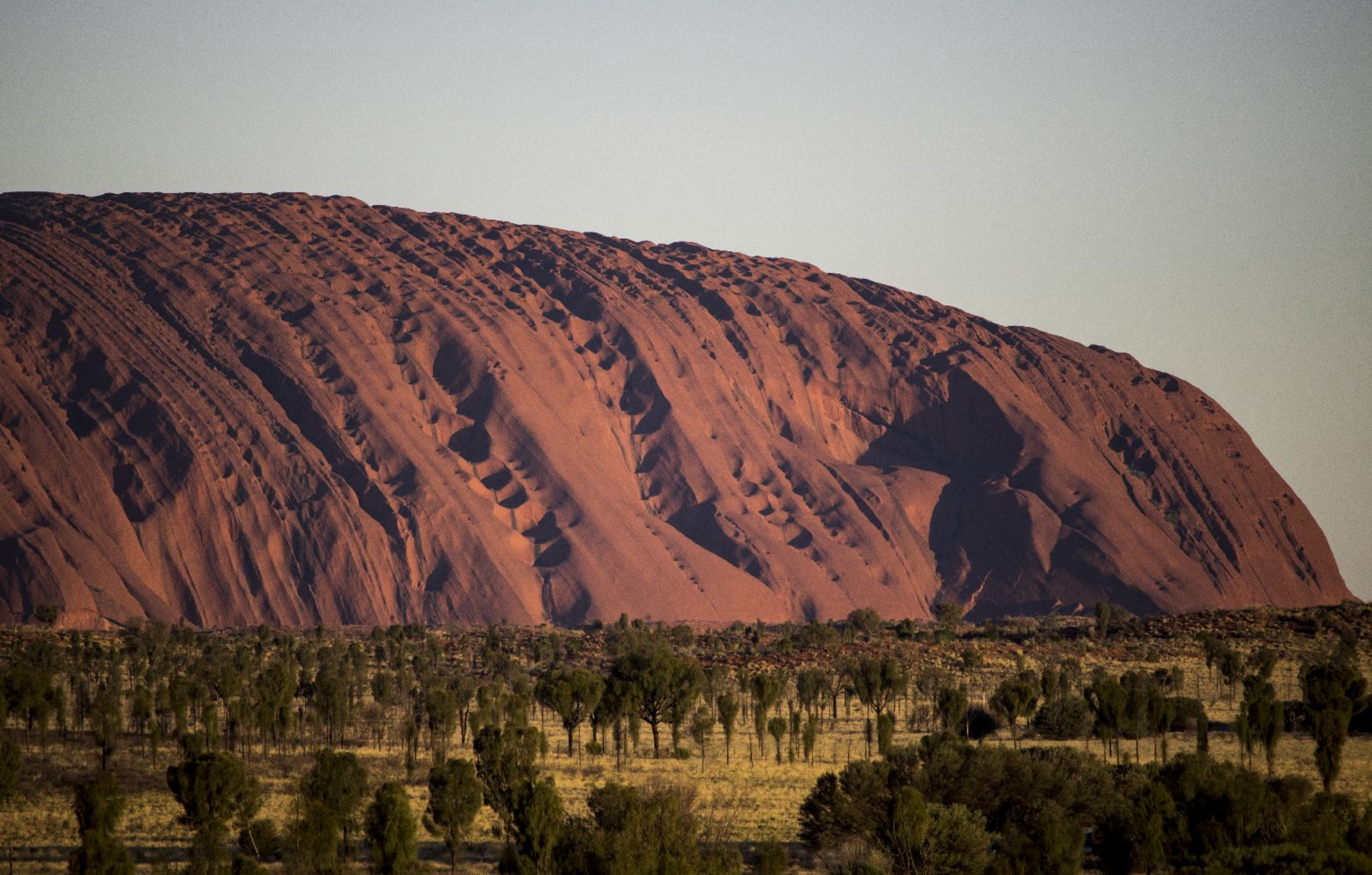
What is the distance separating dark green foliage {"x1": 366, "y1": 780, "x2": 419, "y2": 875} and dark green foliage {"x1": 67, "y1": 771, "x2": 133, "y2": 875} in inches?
253

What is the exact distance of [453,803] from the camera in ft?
152

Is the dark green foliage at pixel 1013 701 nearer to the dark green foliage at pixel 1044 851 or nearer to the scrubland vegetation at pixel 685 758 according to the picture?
the scrubland vegetation at pixel 685 758

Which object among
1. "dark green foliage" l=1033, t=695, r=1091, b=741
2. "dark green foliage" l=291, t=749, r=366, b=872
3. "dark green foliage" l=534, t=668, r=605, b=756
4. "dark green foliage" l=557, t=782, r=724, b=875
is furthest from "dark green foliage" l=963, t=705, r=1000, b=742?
"dark green foliage" l=291, t=749, r=366, b=872

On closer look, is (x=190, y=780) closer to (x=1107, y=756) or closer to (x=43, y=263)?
(x=1107, y=756)

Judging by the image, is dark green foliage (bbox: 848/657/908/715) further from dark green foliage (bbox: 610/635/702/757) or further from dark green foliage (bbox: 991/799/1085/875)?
dark green foliage (bbox: 991/799/1085/875)

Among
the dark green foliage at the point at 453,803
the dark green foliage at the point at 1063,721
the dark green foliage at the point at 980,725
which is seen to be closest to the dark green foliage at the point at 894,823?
the dark green foliage at the point at 453,803

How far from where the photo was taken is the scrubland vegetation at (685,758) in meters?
40.4

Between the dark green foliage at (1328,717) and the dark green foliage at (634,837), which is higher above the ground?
the dark green foliage at (1328,717)

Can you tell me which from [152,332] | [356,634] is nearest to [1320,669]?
[356,634]

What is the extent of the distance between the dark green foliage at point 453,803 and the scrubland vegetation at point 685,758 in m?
0.11

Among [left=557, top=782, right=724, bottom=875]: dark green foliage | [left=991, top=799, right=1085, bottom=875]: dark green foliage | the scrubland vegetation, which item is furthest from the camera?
the scrubland vegetation

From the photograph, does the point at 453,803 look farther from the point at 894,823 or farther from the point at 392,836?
the point at 894,823

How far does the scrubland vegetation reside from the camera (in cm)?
4041

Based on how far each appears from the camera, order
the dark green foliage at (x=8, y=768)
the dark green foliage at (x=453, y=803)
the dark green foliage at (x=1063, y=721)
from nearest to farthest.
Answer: the dark green foliage at (x=453, y=803)
the dark green foliage at (x=8, y=768)
the dark green foliage at (x=1063, y=721)
